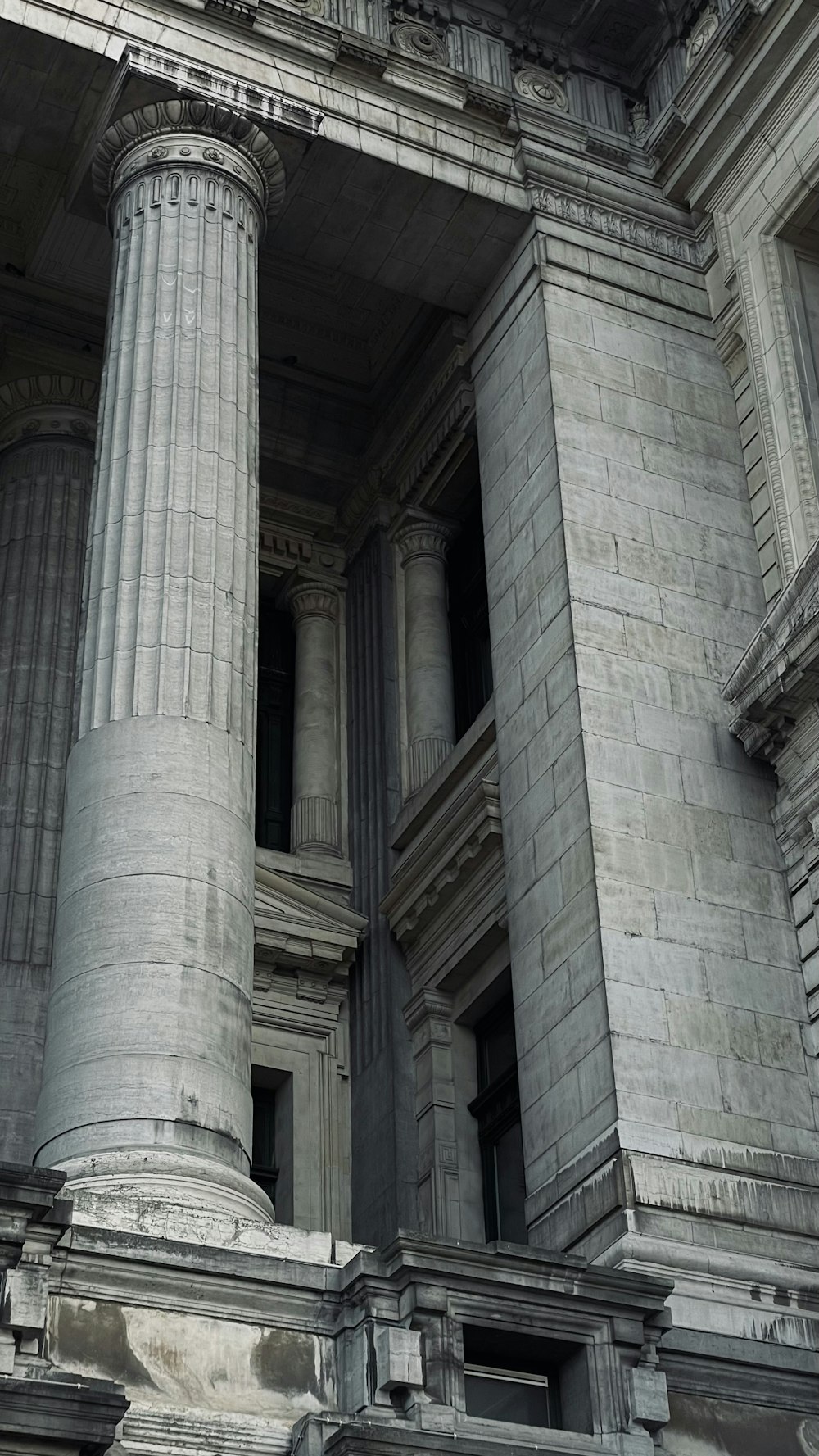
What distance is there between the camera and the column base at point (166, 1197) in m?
15.0

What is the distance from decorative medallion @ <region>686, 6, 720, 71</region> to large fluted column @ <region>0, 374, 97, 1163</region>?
9408mm

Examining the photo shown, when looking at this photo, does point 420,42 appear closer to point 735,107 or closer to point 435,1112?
point 735,107

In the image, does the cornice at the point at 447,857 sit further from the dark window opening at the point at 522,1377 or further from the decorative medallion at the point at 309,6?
the decorative medallion at the point at 309,6

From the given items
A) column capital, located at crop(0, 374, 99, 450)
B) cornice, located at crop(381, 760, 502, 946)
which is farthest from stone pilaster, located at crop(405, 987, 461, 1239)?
column capital, located at crop(0, 374, 99, 450)

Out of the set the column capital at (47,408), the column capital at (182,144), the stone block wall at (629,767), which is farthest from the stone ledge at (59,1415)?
the column capital at (47,408)

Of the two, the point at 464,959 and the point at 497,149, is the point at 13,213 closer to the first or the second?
the point at 497,149

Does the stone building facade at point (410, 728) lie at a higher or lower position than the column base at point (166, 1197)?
higher

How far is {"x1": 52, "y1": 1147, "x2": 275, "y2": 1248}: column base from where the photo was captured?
15.0 m

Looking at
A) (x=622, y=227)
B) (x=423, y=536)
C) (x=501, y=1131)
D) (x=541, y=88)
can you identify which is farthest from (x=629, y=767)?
(x=541, y=88)

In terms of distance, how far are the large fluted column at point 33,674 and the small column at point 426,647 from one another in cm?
472

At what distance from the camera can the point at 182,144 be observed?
23.6 metres

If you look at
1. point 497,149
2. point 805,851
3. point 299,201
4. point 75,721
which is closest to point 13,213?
point 299,201

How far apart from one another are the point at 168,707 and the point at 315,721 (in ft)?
34.1

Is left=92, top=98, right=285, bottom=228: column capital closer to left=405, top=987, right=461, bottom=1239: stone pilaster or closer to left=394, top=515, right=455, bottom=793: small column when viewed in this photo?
left=394, top=515, right=455, bottom=793: small column
